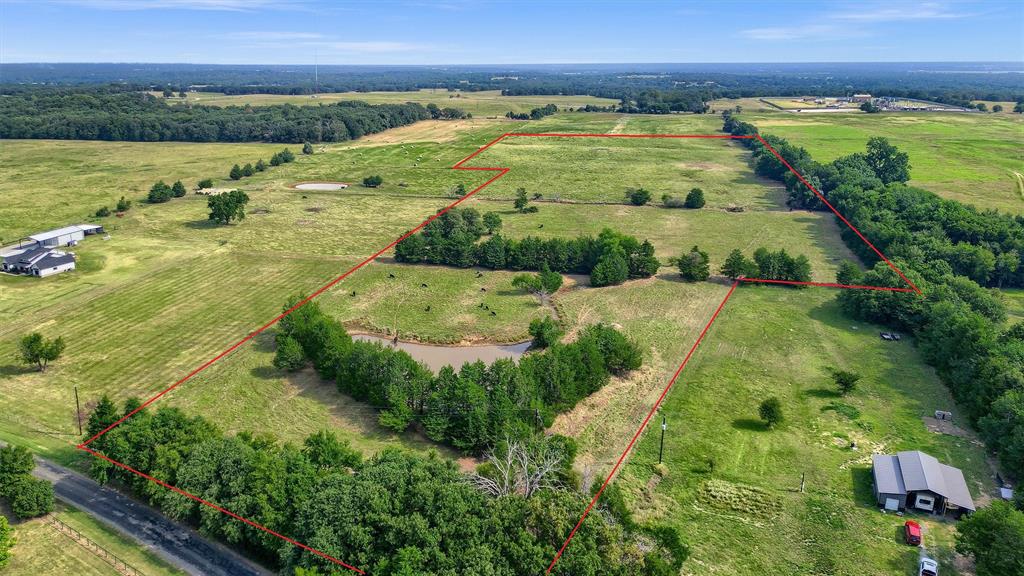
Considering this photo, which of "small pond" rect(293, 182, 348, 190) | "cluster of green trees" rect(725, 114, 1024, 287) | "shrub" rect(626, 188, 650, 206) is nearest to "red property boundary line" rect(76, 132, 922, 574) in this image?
"cluster of green trees" rect(725, 114, 1024, 287)

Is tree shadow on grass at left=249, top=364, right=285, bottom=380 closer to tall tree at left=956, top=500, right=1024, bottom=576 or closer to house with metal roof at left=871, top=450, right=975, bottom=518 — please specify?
house with metal roof at left=871, top=450, right=975, bottom=518

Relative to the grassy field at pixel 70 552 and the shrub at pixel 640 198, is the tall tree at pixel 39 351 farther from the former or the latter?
the shrub at pixel 640 198

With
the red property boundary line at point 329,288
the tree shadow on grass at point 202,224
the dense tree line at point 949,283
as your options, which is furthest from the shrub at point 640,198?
the tree shadow on grass at point 202,224

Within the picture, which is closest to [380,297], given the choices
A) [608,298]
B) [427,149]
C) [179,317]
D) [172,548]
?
[179,317]

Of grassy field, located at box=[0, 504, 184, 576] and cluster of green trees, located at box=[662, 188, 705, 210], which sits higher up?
cluster of green trees, located at box=[662, 188, 705, 210]

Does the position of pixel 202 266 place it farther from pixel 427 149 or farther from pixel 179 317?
pixel 427 149
